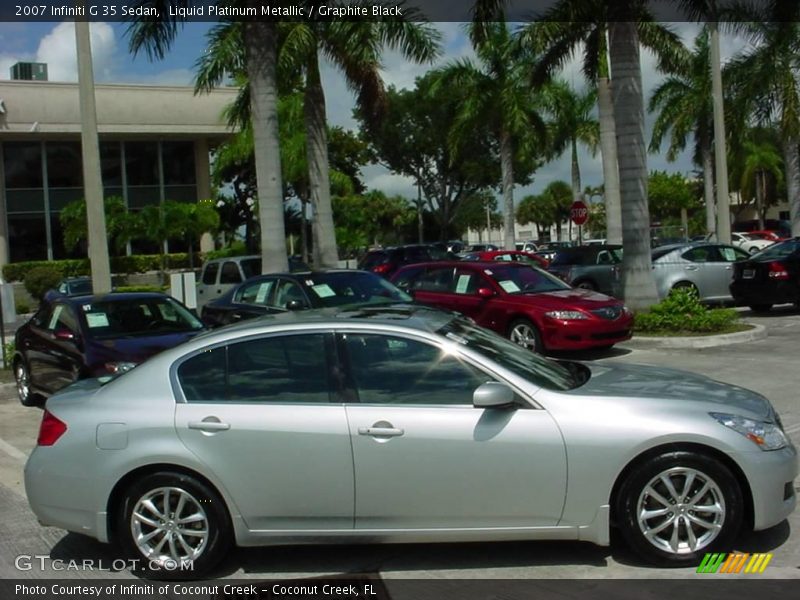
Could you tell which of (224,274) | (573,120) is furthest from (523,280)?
(573,120)

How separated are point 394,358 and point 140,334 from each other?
20.2 ft

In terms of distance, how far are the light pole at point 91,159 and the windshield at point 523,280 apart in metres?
6.36

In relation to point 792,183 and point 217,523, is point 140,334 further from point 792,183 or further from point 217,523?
point 792,183

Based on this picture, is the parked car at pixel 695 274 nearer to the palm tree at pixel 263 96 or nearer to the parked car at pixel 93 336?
the palm tree at pixel 263 96

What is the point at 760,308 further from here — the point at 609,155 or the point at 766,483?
the point at 766,483

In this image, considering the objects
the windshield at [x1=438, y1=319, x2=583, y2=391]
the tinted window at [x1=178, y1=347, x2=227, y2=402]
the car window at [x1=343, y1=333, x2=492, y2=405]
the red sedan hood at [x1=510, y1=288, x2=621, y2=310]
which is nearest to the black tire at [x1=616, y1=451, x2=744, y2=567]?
the windshield at [x1=438, y1=319, x2=583, y2=391]

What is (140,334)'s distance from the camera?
1059 centimetres

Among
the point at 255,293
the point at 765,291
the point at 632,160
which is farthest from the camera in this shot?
the point at 765,291

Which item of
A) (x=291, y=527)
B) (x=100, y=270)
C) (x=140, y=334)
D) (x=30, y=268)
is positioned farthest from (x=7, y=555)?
(x=30, y=268)

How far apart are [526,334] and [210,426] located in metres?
8.34

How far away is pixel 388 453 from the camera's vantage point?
4961 millimetres

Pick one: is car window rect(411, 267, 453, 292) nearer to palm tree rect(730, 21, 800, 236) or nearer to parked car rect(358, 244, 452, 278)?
parked car rect(358, 244, 452, 278)

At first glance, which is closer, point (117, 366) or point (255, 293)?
point (117, 366)

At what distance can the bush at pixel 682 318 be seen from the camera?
46.7 ft
